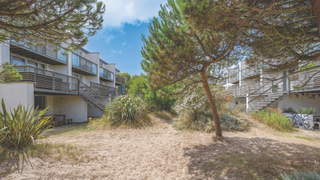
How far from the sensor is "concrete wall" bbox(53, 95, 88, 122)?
11.8 metres

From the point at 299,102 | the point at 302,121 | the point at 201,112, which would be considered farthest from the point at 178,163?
the point at 299,102

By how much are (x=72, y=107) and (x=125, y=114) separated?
20.1 ft

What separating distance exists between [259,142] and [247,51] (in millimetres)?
3357

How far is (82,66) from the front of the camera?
16047 millimetres

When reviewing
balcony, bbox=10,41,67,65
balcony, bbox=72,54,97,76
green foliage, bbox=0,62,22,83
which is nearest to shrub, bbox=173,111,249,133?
green foliage, bbox=0,62,22,83

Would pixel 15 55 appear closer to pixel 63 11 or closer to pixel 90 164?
pixel 63 11

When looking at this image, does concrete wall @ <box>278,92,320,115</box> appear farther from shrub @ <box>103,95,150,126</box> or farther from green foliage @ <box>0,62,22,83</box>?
green foliage @ <box>0,62,22,83</box>

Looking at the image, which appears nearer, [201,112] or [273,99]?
[201,112]

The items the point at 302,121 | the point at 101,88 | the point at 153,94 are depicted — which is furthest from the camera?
the point at 101,88

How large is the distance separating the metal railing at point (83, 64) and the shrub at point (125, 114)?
8.79m

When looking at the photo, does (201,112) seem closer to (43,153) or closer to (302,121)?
(302,121)

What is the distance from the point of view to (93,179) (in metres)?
2.95

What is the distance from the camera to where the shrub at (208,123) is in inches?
294

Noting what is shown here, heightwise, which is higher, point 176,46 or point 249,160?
point 176,46
